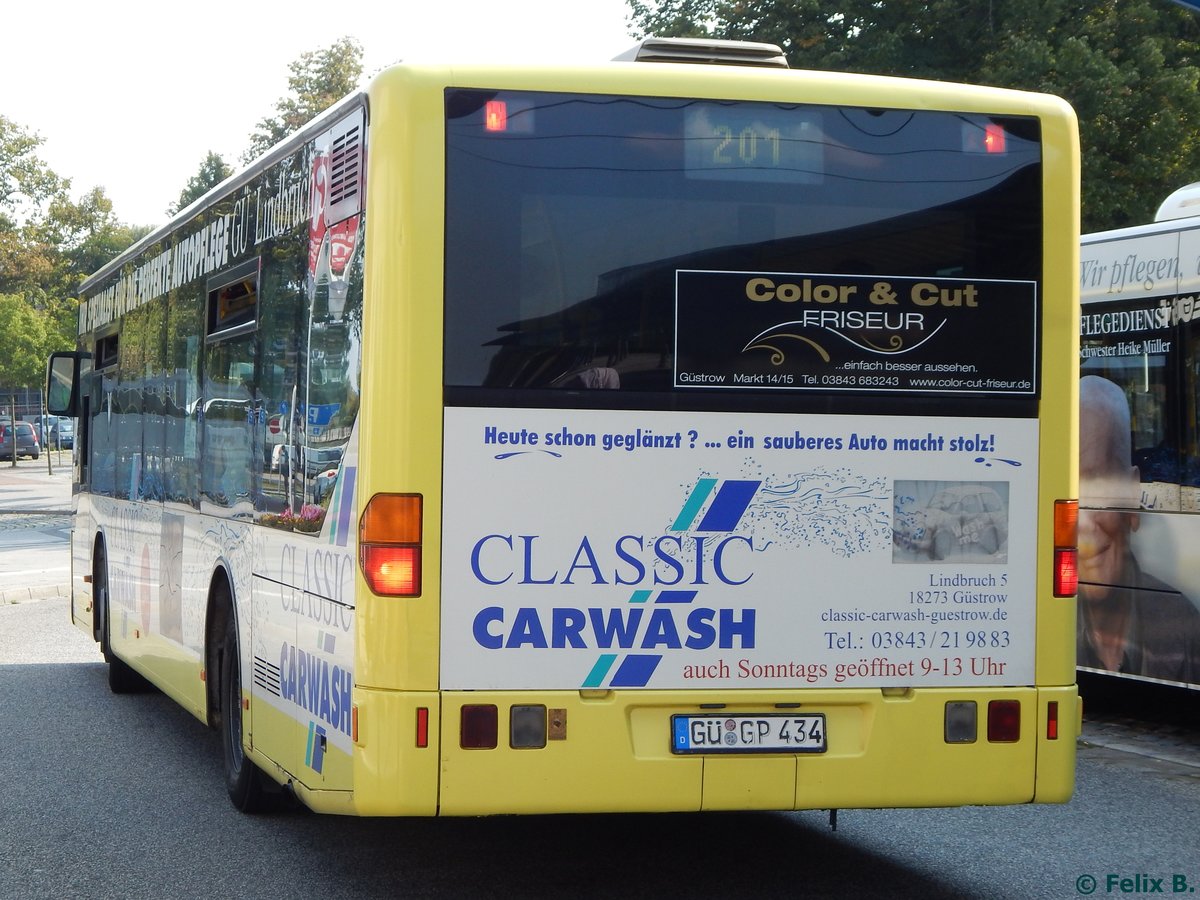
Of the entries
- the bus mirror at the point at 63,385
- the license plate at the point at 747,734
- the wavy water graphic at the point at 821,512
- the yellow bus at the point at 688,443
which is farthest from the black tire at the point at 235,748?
the bus mirror at the point at 63,385

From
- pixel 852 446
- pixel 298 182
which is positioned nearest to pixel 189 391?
pixel 298 182

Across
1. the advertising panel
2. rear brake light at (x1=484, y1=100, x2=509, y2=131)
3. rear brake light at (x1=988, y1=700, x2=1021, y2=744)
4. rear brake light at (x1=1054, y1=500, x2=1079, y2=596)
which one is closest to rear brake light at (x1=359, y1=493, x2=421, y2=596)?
the advertising panel

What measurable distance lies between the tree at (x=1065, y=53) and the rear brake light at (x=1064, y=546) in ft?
61.7

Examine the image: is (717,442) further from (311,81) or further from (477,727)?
(311,81)

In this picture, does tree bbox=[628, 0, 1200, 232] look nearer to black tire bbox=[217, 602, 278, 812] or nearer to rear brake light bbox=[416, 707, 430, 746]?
black tire bbox=[217, 602, 278, 812]

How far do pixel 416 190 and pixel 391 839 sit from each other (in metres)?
3.06

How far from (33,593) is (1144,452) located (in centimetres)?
1329

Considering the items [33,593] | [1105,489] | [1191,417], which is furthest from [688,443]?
[33,593]

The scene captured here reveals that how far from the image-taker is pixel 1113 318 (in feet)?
34.1

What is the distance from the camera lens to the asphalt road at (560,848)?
6.47m

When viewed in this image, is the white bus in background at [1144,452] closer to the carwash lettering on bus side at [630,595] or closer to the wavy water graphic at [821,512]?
the wavy water graphic at [821,512]

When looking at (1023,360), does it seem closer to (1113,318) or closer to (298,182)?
(298,182)

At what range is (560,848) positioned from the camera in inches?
281

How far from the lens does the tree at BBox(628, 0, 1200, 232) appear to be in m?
24.7
